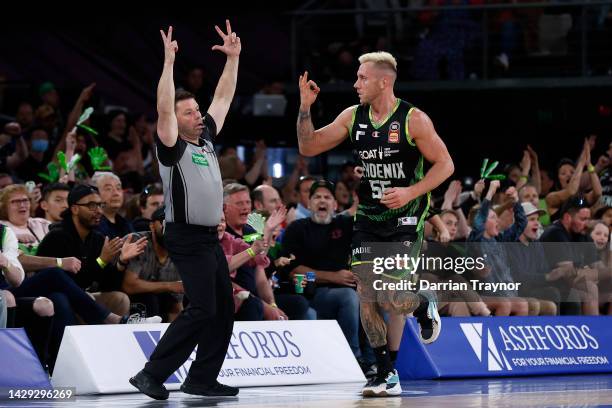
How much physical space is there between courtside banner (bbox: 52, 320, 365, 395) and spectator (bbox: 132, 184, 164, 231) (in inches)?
73.9

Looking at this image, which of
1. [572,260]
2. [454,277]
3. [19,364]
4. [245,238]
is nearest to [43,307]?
[19,364]

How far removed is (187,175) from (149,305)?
7.70ft

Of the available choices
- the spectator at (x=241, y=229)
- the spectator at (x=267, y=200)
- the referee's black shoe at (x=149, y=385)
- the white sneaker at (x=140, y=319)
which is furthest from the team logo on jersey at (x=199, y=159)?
the spectator at (x=267, y=200)

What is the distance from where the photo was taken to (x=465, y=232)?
13.4 m

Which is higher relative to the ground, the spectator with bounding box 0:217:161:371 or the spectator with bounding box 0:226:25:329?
the spectator with bounding box 0:226:25:329

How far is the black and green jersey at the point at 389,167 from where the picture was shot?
9.43 metres

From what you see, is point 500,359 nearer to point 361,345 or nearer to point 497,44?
point 361,345

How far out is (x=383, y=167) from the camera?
946 centimetres

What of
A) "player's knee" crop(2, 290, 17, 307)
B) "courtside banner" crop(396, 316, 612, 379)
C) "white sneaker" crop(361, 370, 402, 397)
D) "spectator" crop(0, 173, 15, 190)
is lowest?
"courtside banner" crop(396, 316, 612, 379)

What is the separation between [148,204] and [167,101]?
13.1ft

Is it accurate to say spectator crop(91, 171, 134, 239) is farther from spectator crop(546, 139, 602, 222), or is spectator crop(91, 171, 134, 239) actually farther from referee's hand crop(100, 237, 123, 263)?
spectator crop(546, 139, 602, 222)

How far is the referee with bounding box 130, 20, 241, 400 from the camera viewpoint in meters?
8.74

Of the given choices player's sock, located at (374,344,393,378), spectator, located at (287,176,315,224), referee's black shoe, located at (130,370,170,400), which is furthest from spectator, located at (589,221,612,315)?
referee's black shoe, located at (130,370,170,400)

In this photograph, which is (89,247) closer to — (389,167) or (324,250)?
(324,250)
